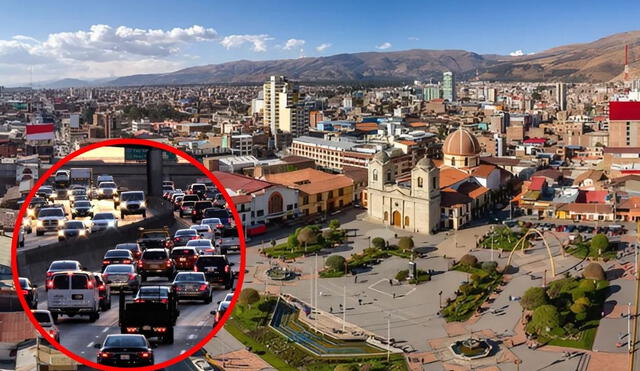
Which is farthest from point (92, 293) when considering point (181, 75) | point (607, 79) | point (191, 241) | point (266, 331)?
point (181, 75)

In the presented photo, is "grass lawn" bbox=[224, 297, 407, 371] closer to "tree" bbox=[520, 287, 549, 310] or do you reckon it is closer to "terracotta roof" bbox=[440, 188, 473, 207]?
"tree" bbox=[520, 287, 549, 310]

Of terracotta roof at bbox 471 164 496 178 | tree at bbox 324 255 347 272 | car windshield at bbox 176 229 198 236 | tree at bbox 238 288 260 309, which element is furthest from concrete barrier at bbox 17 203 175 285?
terracotta roof at bbox 471 164 496 178

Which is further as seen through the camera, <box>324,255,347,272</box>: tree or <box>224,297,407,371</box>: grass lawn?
<box>324,255,347,272</box>: tree

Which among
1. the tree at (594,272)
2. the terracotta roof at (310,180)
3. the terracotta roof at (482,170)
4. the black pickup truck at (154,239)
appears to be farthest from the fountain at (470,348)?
the terracotta roof at (482,170)

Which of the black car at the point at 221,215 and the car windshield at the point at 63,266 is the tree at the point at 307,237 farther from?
the car windshield at the point at 63,266

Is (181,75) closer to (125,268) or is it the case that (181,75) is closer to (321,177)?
(321,177)
